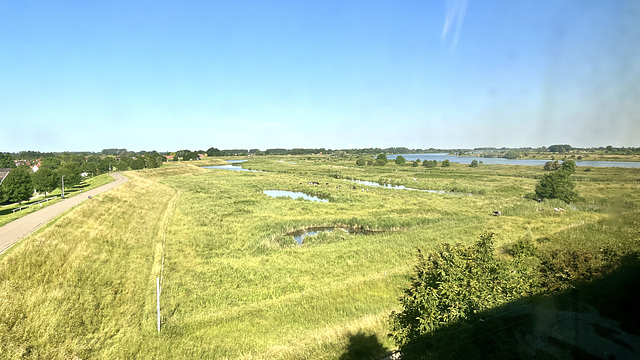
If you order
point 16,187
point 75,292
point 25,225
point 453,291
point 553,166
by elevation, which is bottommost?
point 75,292

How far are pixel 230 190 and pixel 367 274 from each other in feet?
176

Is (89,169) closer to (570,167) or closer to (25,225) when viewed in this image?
(25,225)

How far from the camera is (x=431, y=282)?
948cm

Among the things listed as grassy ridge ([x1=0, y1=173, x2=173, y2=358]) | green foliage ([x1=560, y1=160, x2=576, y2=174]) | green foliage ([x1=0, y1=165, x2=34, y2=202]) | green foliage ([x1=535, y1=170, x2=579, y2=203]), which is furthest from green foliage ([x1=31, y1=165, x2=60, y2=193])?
green foliage ([x1=560, y1=160, x2=576, y2=174])

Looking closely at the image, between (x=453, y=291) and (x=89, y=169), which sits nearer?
(x=453, y=291)

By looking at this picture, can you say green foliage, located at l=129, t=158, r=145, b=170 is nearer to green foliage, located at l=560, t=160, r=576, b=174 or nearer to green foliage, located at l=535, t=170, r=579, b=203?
green foliage, located at l=535, t=170, r=579, b=203

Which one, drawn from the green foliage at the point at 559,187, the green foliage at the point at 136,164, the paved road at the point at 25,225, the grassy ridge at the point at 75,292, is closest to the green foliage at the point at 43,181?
the paved road at the point at 25,225

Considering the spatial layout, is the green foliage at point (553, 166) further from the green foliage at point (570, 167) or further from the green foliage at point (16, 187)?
the green foliage at point (16, 187)

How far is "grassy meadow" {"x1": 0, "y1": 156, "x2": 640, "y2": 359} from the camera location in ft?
39.8

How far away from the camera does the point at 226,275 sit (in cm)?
2052

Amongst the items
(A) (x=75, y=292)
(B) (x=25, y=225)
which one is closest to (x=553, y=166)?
(A) (x=75, y=292)

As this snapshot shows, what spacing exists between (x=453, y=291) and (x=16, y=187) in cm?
5854

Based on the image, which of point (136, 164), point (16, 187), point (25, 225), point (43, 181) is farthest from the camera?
point (136, 164)

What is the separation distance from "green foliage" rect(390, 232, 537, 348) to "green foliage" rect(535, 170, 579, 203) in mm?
50080
